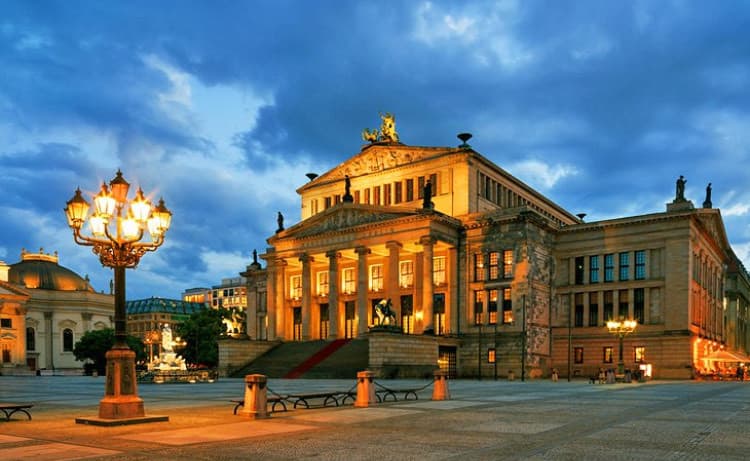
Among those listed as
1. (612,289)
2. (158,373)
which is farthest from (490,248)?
(158,373)

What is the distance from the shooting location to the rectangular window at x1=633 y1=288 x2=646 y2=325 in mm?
64812

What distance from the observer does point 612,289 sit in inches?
2611

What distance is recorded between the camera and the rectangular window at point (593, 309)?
67375 mm

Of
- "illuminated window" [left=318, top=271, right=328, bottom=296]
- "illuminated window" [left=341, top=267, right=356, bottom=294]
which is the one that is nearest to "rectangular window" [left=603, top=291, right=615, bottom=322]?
"illuminated window" [left=341, top=267, right=356, bottom=294]

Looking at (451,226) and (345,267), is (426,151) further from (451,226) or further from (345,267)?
(345,267)

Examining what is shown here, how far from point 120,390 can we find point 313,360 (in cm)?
4233

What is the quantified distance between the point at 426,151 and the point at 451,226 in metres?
10.3

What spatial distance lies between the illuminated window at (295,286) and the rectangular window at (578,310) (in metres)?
30.3

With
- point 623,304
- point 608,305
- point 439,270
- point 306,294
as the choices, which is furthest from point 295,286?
point 623,304

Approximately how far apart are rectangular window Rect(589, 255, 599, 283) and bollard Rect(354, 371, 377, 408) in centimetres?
4658

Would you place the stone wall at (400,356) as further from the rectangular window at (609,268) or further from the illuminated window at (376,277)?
the rectangular window at (609,268)

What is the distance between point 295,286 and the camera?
80.8 meters

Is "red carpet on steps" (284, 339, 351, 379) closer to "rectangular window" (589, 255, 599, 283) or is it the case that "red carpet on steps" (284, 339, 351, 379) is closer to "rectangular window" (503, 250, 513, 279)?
"rectangular window" (503, 250, 513, 279)

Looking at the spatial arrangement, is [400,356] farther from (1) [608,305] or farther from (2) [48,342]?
(2) [48,342]
